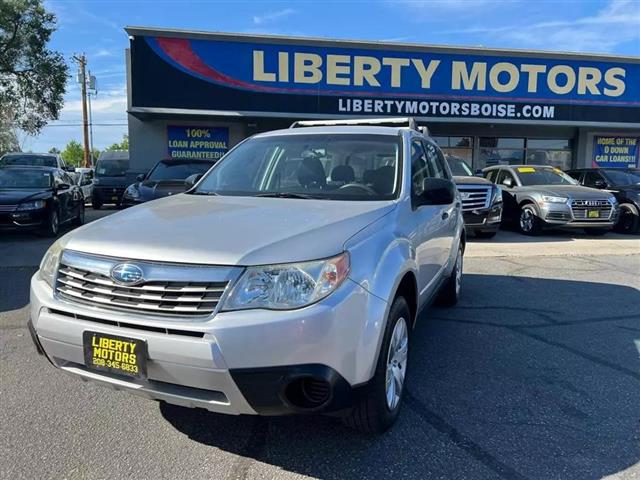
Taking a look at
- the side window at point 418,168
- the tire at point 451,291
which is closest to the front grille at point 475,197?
the tire at point 451,291

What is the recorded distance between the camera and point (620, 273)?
305 inches

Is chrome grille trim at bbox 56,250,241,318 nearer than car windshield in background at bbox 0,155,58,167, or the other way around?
chrome grille trim at bbox 56,250,241,318

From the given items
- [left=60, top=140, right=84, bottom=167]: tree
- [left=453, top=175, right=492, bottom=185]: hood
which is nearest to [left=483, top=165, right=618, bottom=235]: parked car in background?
[left=453, top=175, right=492, bottom=185]: hood

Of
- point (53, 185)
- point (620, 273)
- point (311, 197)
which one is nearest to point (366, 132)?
point (311, 197)

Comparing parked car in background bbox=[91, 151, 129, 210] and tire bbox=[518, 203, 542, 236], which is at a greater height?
parked car in background bbox=[91, 151, 129, 210]

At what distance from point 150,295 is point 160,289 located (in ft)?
0.20

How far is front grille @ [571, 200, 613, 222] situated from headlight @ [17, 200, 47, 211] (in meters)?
10.4

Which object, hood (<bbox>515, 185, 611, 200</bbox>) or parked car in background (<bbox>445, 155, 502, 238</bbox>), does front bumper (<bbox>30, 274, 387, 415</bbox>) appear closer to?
parked car in background (<bbox>445, 155, 502, 238</bbox>)

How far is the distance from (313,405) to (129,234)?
1.27 meters

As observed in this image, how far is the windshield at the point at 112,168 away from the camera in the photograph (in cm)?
1766

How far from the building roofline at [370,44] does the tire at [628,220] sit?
255 inches

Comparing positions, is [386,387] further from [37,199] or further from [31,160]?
[31,160]

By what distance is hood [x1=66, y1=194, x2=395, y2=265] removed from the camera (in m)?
2.44

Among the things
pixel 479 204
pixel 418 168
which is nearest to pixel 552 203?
pixel 479 204
